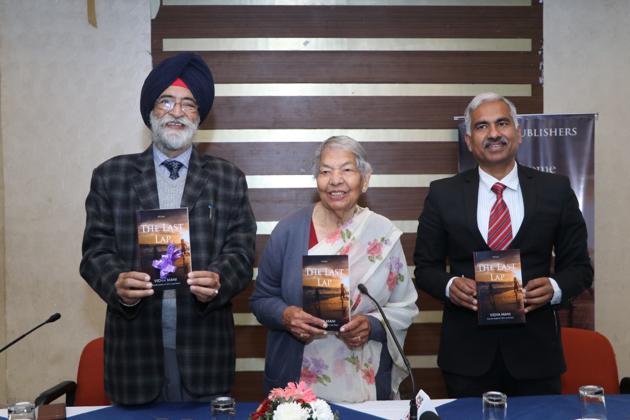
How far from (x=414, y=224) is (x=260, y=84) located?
1.33 metres

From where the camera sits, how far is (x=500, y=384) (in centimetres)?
275

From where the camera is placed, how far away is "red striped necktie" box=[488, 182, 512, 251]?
8.98 ft

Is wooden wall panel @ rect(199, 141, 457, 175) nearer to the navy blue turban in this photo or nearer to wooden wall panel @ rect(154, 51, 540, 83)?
wooden wall panel @ rect(154, 51, 540, 83)

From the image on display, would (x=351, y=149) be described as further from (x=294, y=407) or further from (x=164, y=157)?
(x=294, y=407)

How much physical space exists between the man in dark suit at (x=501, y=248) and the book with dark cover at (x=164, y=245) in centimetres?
112

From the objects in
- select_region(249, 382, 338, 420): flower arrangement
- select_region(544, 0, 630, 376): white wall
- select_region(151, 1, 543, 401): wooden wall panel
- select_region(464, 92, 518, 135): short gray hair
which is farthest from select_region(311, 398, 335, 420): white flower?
select_region(544, 0, 630, 376): white wall

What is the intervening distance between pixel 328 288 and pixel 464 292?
1.93ft

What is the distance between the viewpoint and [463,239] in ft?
9.07

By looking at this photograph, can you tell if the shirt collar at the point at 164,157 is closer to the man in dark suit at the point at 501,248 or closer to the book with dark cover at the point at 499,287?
the man in dark suit at the point at 501,248

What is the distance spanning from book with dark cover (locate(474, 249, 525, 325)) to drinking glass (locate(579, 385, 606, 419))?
1.48ft

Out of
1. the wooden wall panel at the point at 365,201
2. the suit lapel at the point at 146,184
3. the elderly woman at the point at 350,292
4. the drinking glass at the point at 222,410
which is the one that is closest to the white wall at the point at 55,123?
the wooden wall panel at the point at 365,201

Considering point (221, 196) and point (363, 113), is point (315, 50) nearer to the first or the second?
point (363, 113)

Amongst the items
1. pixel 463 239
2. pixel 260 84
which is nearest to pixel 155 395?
pixel 463 239

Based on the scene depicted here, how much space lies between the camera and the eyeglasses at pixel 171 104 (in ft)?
8.77
